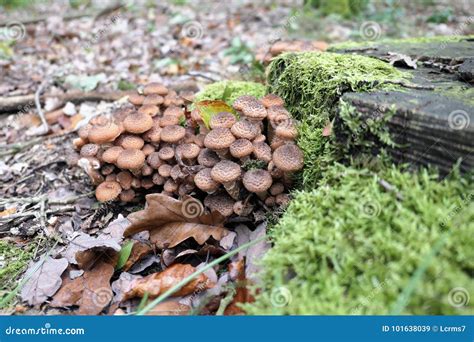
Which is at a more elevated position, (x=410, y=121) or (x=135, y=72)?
(x=410, y=121)

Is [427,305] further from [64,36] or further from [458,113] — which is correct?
[64,36]

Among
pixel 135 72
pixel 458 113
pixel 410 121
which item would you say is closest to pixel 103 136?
pixel 410 121

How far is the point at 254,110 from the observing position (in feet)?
9.48

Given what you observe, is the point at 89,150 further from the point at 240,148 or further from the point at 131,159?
the point at 240,148

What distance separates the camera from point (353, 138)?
2.42 meters

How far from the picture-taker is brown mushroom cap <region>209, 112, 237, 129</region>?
9.59 feet

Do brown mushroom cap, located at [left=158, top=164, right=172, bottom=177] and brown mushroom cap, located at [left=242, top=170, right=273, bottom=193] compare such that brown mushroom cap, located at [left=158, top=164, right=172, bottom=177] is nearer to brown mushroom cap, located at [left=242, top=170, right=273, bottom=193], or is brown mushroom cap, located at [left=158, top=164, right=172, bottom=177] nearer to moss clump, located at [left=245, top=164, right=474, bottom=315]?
brown mushroom cap, located at [left=242, top=170, right=273, bottom=193]

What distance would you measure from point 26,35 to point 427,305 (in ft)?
30.9

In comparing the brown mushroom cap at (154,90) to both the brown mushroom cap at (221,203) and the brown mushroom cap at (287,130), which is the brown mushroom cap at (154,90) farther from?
the brown mushroom cap at (287,130)

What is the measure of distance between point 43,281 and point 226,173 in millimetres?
1435

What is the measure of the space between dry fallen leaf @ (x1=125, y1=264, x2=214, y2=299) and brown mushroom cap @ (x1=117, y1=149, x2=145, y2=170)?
3.31ft

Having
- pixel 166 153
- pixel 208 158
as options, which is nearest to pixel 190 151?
pixel 208 158

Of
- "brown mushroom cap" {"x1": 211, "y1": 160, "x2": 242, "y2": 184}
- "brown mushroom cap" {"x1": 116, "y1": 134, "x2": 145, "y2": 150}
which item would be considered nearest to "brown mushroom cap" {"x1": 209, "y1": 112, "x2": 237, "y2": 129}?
"brown mushroom cap" {"x1": 211, "y1": 160, "x2": 242, "y2": 184}

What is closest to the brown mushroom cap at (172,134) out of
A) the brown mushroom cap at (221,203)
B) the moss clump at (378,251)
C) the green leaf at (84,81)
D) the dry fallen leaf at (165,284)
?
the brown mushroom cap at (221,203)
